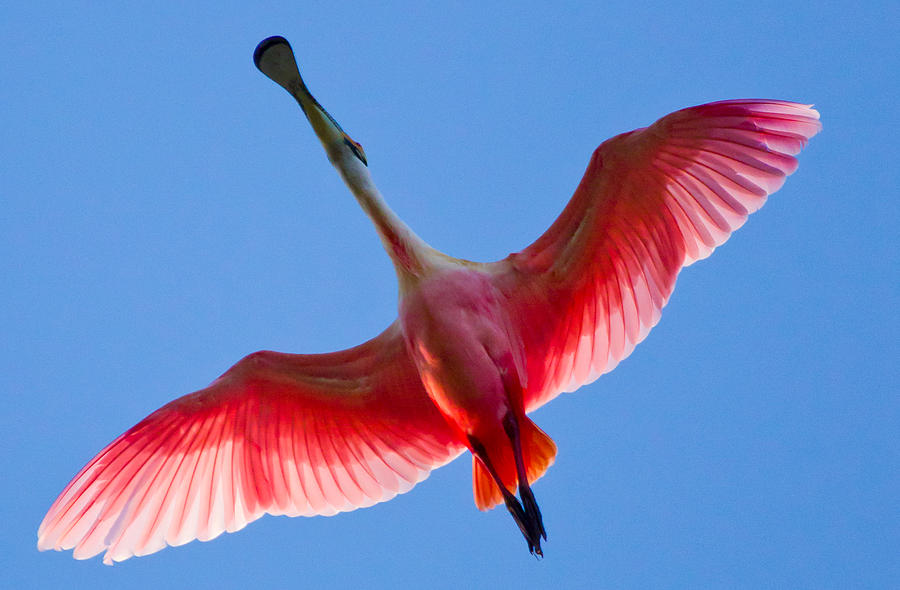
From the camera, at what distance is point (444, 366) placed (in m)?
6.45

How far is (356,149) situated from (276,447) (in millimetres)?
1845

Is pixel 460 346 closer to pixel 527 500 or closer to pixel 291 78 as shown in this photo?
pixel 527 500

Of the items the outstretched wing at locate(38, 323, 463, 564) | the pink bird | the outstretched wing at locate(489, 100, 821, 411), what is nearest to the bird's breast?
the pink bird

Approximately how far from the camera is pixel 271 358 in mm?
7215

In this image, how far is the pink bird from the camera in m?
6.54

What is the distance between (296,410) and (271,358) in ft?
1.16

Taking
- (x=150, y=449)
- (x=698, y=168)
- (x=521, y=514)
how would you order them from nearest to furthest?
(x=521, y=514) < (x=698, y=168) < (x=150, y=449)

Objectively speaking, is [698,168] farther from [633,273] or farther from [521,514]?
[521,514]

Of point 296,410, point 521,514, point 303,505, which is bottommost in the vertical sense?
point 521,514

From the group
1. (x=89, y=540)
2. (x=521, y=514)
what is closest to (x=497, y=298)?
(x=521, y=514)

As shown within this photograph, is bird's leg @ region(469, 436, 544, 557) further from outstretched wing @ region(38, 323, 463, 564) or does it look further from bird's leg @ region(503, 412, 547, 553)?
outstretched wing @ region(38, 323, 463, 564)

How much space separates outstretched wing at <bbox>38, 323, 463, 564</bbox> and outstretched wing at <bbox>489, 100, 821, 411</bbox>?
823mm

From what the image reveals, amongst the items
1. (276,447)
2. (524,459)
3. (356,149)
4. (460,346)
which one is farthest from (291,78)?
(524,459)

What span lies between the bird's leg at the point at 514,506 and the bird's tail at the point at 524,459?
0.15 feet
